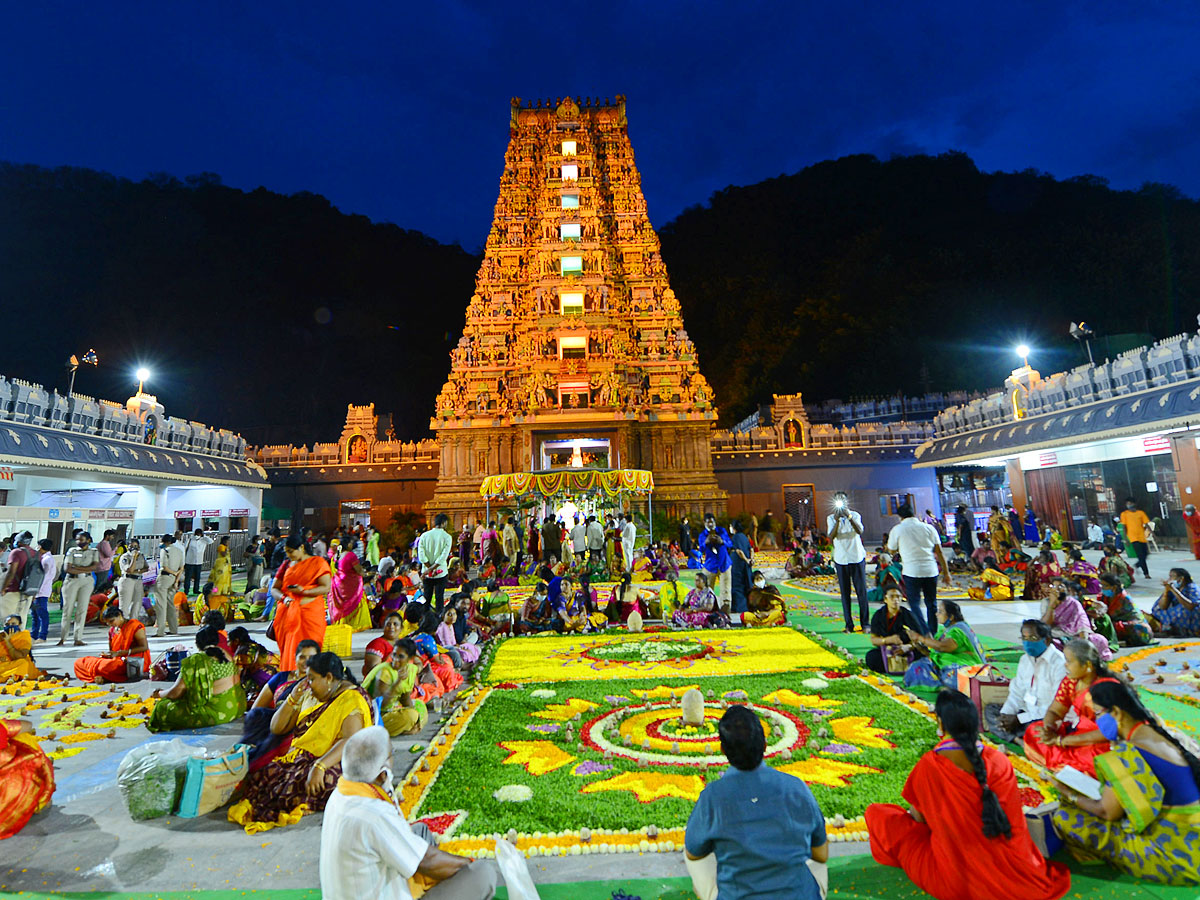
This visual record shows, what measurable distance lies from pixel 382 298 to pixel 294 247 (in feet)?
28.0

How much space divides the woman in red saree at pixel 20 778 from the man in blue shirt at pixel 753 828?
3.58 metres

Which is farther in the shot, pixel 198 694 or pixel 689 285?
pixel 689 285

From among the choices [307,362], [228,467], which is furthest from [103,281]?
[228,467]

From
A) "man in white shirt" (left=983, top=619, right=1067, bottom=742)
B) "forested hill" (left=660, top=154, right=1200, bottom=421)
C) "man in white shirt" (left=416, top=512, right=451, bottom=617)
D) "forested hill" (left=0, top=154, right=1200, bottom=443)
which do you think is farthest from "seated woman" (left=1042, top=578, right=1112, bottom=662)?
"forested hill" (left=0, top=154, right=1200, bottom=443)

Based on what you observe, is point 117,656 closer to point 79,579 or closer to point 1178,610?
point 79,579

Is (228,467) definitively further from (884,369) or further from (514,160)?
(884,369)

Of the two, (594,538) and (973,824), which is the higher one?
(594,538)

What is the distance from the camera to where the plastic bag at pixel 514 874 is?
83.1 inches

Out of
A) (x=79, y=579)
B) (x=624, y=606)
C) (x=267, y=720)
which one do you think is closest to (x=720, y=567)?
(x=624, y=606)

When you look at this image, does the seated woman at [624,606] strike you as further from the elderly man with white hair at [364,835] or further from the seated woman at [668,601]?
the elderly man with white hair at [364,835]

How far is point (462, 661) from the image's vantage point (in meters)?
6.25

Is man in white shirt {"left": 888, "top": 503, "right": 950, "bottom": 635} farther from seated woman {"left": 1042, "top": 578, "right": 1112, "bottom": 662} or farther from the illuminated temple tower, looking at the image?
the illuminated temple tower

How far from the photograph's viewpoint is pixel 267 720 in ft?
12.2

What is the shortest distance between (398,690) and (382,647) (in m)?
0.55
